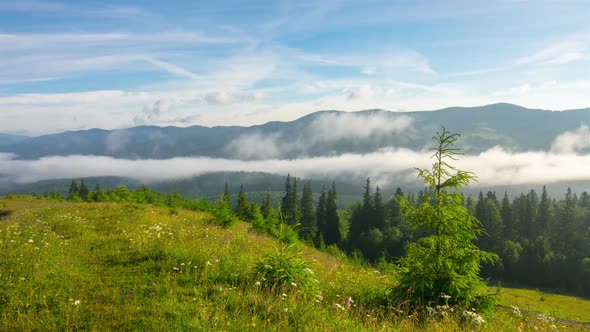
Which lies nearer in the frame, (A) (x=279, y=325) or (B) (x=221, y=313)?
(A) (x=279, y=325)

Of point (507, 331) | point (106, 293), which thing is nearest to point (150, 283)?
point (106, 293)

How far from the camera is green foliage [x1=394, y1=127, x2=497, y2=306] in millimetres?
8078

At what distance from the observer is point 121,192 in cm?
4681

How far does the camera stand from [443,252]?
8641 mm

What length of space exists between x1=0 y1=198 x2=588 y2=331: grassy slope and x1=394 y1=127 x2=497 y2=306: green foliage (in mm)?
828

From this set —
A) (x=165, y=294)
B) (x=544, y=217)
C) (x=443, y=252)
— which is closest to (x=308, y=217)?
(x=544, y=217)

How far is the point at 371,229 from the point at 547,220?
181 feet

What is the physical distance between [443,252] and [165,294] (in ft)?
21.9

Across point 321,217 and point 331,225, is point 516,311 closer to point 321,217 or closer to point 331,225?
point 331,225

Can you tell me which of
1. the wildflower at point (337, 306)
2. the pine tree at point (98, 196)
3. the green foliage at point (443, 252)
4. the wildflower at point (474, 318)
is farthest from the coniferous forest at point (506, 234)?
the wildflower at point (474, 318)

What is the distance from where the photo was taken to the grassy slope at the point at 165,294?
5.69m

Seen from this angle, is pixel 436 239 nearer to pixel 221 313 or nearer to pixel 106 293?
pixel 221 313

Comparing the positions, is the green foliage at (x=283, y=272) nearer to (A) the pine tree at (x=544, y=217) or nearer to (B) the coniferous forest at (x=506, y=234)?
(B) the coniferous forest at (x=506, y=234)

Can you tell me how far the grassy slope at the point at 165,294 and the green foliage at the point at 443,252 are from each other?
0.83 metres
